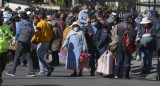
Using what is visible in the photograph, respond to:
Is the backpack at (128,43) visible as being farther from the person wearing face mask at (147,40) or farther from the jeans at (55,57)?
the jeans at (55,57)

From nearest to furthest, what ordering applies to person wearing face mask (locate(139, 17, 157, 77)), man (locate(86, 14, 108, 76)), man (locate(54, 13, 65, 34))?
man (locate(86, 14, 108, 76)) → person wearing face mask (locate(139, 17, 157, 77)) → man (locate(54, 13, 65, 34))

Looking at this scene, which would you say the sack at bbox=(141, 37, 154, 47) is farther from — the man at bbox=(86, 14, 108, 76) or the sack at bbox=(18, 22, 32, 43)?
the sack at bbox=(18, 22, 32, 43)

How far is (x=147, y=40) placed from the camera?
18.6 m

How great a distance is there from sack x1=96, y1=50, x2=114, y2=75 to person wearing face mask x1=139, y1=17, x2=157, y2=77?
1474 mm

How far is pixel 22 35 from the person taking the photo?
1720 centimetres

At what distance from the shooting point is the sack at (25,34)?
17.1 meters

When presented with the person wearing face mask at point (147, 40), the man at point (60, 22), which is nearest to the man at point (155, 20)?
the person wearing face mask at point (147, 40)

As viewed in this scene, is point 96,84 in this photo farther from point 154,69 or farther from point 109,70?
point 154,69

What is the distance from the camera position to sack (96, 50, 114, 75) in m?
17.6

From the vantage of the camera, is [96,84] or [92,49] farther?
[92,49]

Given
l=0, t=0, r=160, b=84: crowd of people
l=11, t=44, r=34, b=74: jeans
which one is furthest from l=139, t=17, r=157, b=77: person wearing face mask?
l=11, t=44, r=34, b=74: jeans

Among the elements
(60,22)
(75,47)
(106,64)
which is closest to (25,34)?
(75,47)

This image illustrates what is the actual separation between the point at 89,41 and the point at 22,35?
7.65 ft

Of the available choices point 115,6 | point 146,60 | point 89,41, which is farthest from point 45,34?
point 115,6
